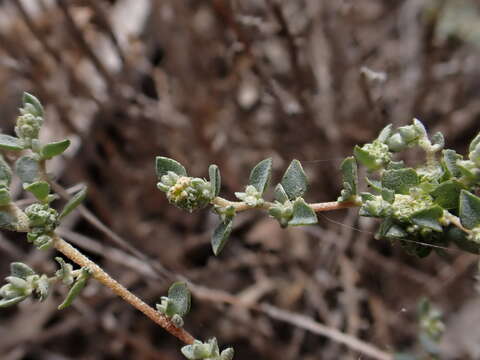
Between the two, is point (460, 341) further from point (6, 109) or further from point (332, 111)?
point (6, 109)

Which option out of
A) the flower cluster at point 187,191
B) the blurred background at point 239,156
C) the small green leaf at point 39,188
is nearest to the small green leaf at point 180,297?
the flower cluster at point 187,191

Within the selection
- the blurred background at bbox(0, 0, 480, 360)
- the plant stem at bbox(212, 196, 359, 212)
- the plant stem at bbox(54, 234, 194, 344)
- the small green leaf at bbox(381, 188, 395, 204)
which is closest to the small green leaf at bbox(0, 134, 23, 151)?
the plant stem at bbox(54, 234, 194, 344)

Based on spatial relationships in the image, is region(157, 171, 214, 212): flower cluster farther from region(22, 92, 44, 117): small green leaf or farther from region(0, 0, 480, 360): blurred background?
region(0, 0, 480, 360): blurred background

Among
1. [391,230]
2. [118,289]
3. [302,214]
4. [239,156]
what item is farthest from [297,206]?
[239,156]

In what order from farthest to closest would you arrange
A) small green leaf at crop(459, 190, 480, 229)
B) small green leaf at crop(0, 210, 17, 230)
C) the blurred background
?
the blurred background, small green leaf at crop(0, 210, 17, 230), small green leaf at crop(459, 190, 480, 229)

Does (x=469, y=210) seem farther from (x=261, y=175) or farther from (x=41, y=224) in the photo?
(x=41, y=224)

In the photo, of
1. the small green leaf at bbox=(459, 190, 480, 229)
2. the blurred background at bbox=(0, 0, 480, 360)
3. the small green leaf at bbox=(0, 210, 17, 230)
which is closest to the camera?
the small green leaf at bbox=(459, 190, 480, 229)
